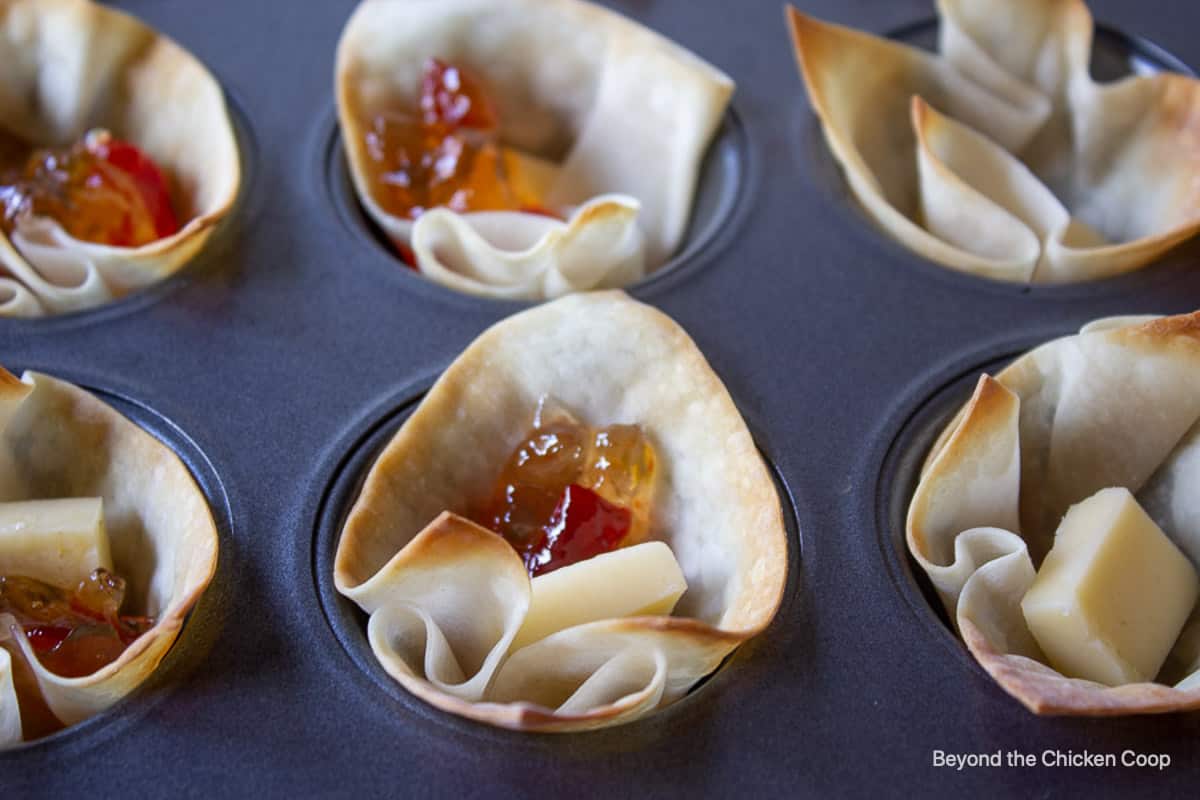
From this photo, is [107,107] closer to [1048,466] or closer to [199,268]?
[199,268]

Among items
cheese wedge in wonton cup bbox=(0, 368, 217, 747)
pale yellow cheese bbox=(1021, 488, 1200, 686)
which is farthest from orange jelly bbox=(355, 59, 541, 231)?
pale yellow cheese bbox=(1021, 488, 1200, 686)

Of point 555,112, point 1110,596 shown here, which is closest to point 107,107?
point 555,112

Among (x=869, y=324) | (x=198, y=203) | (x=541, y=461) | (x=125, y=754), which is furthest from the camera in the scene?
(x=198, y=203)

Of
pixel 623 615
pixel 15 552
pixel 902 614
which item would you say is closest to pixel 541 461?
pixel 623 615

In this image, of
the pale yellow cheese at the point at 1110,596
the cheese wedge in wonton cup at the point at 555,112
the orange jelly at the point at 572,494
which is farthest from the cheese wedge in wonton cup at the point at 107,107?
the pale yellow cheese at the point at 1110,596

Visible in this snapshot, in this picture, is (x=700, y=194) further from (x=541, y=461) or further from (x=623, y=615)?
(x=623, y=615)

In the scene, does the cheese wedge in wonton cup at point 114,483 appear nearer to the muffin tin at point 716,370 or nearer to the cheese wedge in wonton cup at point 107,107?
the muffin tin at point 716,370
